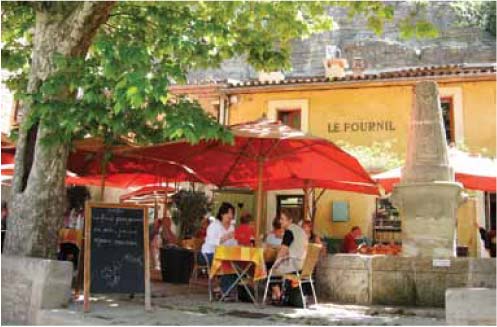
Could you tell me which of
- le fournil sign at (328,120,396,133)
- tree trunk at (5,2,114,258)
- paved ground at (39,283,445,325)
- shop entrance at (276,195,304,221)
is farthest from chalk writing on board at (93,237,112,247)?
le fournil sign at (328,120,396,133)

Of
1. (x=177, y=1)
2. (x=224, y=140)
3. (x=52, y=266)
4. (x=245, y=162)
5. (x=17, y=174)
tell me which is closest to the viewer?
(x=52, y=266)

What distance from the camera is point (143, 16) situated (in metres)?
9.55

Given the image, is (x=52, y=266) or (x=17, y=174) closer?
(x=52, y=266)

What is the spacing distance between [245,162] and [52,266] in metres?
4.69

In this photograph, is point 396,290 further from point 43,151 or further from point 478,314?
point 43,151

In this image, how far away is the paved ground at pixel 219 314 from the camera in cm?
623

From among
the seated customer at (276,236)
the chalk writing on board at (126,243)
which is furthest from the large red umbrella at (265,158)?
the chalk writing on board at (126,243)

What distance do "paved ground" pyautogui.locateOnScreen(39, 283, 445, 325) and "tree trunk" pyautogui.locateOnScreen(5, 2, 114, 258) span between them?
1.07 meters

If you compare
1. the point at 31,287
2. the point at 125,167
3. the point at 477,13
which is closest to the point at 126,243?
the point at 31,287

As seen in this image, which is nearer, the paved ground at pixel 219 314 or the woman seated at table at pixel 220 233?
the paved ground at pixel 219 314

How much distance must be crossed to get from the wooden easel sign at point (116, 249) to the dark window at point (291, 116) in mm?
12856

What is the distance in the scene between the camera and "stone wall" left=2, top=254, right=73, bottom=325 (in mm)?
6496

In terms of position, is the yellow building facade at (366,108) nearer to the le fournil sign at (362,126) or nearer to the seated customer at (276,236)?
the le fournil sign at (362,126)

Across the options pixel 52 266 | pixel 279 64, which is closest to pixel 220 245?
pixel 52 266
